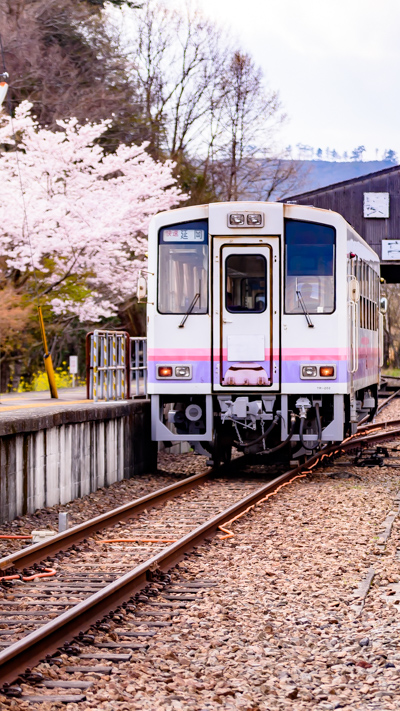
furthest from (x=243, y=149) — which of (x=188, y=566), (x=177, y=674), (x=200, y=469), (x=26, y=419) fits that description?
(x=177, y=674)

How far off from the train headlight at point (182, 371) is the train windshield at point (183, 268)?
0.69m

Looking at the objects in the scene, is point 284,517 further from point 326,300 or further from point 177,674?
point 177,674

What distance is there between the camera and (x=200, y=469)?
15.2 meters

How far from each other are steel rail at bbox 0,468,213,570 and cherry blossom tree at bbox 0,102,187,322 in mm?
9606

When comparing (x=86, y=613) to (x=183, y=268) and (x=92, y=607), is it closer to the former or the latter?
(x=92, y=607)

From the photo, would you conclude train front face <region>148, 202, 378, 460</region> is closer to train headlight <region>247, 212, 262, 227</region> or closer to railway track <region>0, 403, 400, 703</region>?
train headlight <region>247, 212, 262, 227</region>

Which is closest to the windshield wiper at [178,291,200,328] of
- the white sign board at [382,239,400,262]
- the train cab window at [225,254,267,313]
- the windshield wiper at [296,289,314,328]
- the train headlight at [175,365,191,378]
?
the train cab window at [225,254,267,313]

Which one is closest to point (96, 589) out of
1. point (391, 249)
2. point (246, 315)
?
point (246, 315)

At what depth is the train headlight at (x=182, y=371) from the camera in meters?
12.8

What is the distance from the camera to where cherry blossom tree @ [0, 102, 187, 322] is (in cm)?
2098

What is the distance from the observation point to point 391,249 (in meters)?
33.4

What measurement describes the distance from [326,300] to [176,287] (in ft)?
6.14

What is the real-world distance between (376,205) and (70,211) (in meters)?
14.4

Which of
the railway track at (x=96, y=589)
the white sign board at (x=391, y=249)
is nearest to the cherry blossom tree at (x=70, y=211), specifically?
the white sign board at (x=391, y=249)
